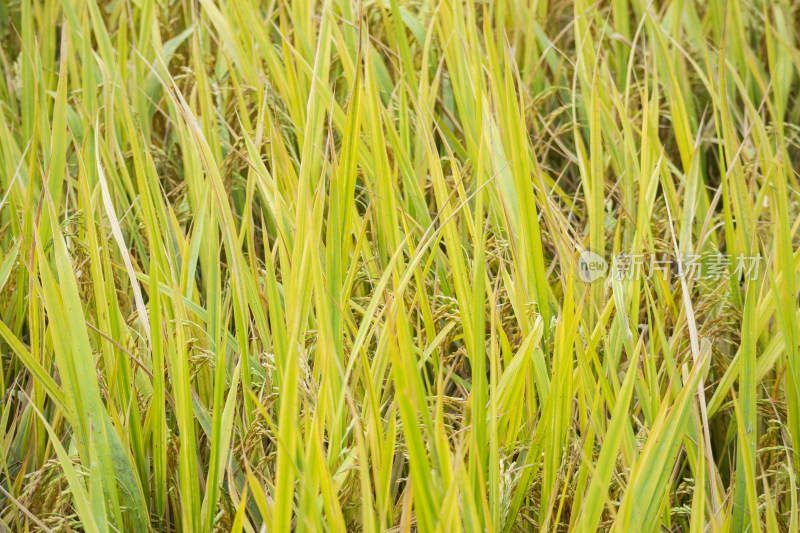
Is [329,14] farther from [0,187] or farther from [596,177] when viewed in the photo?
[0,187]

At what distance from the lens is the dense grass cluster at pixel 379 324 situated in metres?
0.61

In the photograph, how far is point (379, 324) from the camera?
76 cm

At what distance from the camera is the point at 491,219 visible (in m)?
0.94

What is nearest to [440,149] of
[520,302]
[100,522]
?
[520,302]

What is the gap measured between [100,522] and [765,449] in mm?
619

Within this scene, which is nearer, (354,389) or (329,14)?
(354,389)

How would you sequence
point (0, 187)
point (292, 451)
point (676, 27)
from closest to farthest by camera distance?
1. point (292, 451)
2. point (0, 187)
3. point (676, 27)

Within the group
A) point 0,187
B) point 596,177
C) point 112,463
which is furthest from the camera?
point 0,187
